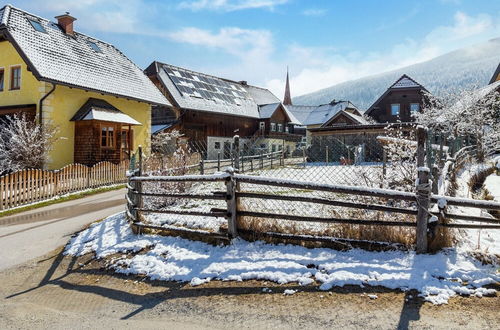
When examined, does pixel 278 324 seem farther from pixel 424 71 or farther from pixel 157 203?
pixel 424 71

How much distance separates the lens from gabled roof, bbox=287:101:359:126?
161ft

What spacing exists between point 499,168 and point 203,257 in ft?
48.5

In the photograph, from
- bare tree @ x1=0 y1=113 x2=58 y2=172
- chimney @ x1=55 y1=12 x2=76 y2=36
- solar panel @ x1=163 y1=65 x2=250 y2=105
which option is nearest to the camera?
bare tree @ x1=0 y1=113 x2=58 y2=172

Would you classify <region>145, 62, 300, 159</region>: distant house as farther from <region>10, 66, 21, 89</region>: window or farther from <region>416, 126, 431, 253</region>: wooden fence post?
<region>416, 126, 431, 253</region>: wooden fence post

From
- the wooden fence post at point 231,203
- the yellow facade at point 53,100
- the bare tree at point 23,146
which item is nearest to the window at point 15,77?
the yellow facade at point 53,100

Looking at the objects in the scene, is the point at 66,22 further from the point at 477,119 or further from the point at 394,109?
the point at 394,109

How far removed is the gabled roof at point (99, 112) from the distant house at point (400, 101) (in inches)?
1003

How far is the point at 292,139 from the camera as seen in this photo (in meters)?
43.3

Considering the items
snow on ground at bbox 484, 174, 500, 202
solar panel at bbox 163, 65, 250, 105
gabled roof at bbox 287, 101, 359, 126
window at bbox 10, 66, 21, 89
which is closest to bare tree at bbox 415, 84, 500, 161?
snow on ground at bbox 484, 174, 500, 202

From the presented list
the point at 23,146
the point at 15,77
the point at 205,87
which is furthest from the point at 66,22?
the point at 205,87

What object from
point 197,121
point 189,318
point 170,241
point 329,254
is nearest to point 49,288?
point 170,241

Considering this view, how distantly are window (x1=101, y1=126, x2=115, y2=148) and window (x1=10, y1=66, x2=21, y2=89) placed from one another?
16.5 ft

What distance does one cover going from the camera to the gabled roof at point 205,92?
3145 cm

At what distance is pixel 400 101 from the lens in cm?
3403
